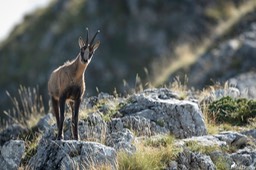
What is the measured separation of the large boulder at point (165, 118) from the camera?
15.7m

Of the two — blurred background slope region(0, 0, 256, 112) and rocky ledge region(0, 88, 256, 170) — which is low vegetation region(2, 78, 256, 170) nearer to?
rocky ledge region(0, 88, 256, 170)

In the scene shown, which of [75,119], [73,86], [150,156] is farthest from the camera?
[75,119]

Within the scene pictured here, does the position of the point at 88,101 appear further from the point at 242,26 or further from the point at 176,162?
the point at 242,26

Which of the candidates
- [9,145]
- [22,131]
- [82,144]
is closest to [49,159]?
[82,144]

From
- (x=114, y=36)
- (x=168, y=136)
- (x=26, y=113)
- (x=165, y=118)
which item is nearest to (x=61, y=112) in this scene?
(x=168, y=136)

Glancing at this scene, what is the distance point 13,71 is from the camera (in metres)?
45.8

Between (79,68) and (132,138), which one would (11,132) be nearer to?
(79,68)

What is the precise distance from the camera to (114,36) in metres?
45.7

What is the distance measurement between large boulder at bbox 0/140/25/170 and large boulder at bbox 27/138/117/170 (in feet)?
5.55

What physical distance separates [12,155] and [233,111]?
5.11 metres

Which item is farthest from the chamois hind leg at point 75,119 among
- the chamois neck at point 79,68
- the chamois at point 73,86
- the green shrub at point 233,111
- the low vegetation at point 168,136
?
the green shrub at point 233,111

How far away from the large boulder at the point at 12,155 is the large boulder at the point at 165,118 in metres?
2.16

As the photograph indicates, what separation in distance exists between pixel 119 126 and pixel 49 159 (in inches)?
92.8

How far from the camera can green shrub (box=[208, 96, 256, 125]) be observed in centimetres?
1706
